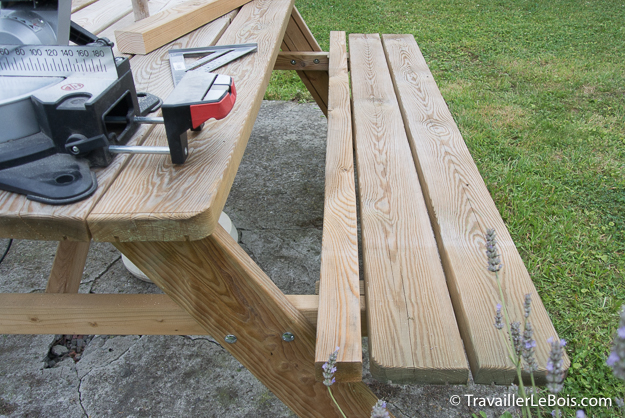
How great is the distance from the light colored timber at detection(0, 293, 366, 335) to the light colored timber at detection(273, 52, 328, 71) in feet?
6.05

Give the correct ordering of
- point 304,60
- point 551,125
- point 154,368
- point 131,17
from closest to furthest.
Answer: point 154,368 → point 131,17 → point 304,60 → point 551,125

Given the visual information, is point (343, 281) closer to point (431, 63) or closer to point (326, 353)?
point (326, 353)

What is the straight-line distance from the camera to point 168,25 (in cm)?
169

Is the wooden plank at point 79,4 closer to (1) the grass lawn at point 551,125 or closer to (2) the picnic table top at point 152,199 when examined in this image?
(2) the picnic table top at point 152,199

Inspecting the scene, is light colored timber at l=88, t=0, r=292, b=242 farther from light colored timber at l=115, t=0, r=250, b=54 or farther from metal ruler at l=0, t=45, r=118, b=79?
light colored timber at l=115, t=0, r=250, b=54

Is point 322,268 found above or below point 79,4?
below

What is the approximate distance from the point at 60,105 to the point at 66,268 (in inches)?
40.5

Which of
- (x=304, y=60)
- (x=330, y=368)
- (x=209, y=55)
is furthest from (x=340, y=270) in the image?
(x=304, y=60)

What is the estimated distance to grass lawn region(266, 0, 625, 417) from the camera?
1.98 m

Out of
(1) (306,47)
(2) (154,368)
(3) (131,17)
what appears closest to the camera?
(2) (154,368)

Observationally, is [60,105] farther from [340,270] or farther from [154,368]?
[154,368]

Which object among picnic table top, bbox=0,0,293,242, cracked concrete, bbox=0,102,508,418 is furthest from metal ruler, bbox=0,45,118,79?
cracked concrete, bbox=0,102,508,418

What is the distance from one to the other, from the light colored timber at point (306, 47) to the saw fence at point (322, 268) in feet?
4.17

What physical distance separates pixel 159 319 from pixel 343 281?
1.68 feet
